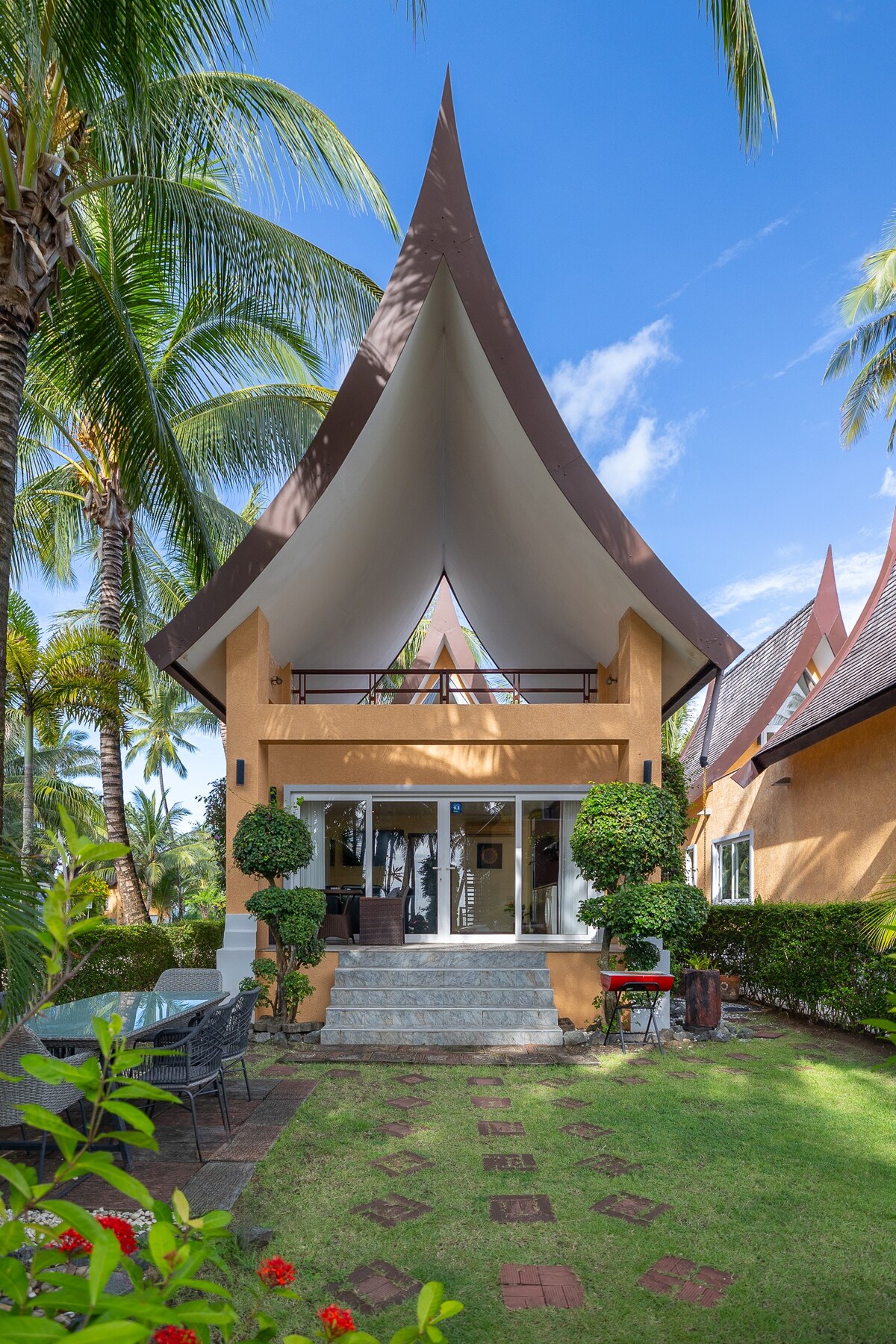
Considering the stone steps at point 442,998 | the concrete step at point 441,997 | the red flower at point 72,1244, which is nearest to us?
the red flower at point 72,1244

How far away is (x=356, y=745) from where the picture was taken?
11.9 meters

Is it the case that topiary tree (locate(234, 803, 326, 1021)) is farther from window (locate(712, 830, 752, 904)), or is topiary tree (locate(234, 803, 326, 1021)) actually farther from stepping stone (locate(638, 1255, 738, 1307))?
window (locate(712, 830, 752, 904))

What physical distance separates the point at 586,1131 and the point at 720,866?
565 inches

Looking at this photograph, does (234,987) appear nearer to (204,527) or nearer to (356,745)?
(356,745)

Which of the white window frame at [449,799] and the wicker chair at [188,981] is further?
the white window frame at [449,799]

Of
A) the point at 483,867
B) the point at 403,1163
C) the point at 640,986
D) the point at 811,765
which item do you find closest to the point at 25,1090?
the point at 403,1163

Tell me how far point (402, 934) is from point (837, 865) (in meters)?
5.92

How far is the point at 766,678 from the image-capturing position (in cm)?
1919

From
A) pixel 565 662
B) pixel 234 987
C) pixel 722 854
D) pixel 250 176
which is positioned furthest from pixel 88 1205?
pixel 722 854

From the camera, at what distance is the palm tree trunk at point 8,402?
22.1 feet

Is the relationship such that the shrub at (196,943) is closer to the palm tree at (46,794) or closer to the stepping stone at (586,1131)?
the stepping stone at (586,1131)

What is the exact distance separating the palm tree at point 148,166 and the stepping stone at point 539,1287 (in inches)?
207

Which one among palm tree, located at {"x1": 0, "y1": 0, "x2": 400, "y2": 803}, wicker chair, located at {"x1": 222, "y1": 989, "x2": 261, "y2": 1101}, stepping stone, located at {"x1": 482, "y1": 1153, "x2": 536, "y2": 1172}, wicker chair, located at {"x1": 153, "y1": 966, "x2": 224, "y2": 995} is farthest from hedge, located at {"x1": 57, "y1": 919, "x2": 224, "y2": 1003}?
stepping stone, located at {"x1": 482, "y1": 1153, "x2": 536, "y2": 1172}

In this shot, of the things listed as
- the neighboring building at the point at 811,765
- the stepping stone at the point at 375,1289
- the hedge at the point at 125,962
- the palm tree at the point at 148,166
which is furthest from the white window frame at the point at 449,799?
the stepping stone at the point at 375,1289
